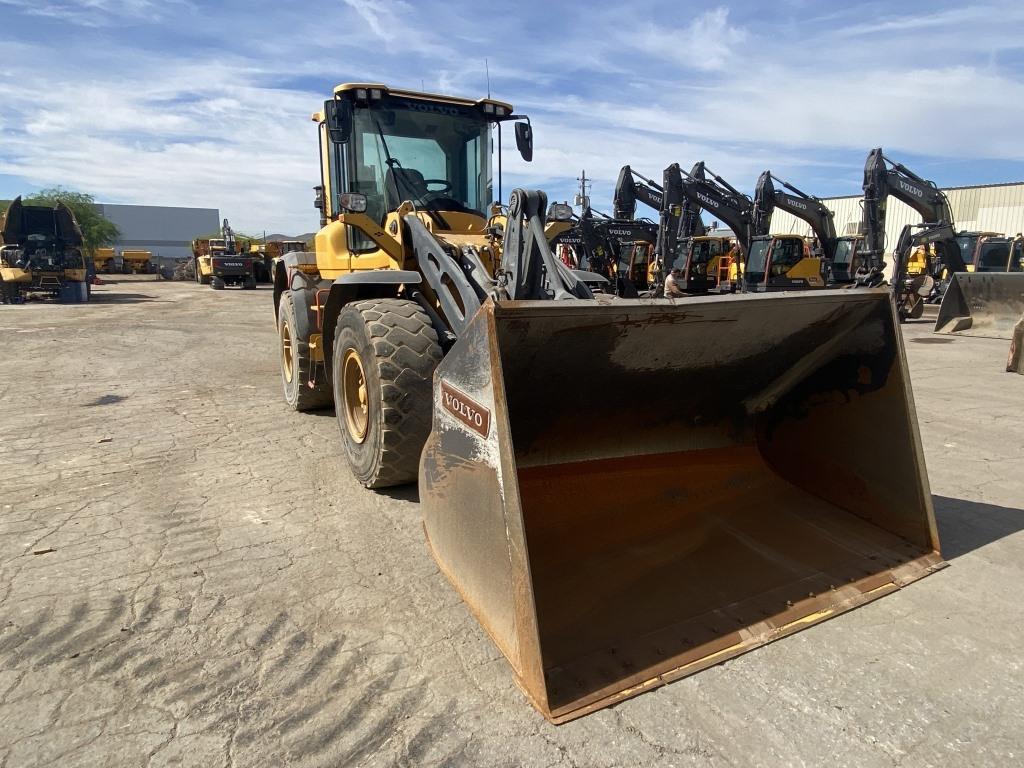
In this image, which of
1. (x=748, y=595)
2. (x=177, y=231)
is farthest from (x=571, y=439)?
(x=177, y=231)

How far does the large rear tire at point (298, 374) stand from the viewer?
5.96 metres

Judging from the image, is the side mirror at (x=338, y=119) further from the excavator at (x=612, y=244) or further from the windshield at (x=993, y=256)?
the windshield at (x=993, y=256)

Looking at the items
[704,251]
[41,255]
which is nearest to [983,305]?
[704,251]

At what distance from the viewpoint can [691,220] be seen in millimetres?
20672

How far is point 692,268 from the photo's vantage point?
2073cm

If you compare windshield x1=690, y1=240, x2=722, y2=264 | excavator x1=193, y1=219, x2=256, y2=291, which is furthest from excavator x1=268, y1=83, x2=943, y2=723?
excavator x1=193, y1=219, x2=256, y2=291

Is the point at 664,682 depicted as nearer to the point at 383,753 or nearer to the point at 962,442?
the point at 383,753

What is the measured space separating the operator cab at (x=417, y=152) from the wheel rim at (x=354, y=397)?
53.9 inches

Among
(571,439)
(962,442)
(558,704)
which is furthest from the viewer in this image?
(962,442)

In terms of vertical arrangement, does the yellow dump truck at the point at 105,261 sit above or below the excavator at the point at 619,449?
above

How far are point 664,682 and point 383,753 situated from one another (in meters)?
1.02

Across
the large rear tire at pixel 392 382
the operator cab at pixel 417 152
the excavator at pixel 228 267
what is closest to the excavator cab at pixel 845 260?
the operator cab at pixel 417 152

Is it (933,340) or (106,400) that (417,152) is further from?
(933,340)

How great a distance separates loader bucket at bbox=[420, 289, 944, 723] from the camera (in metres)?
2.48
